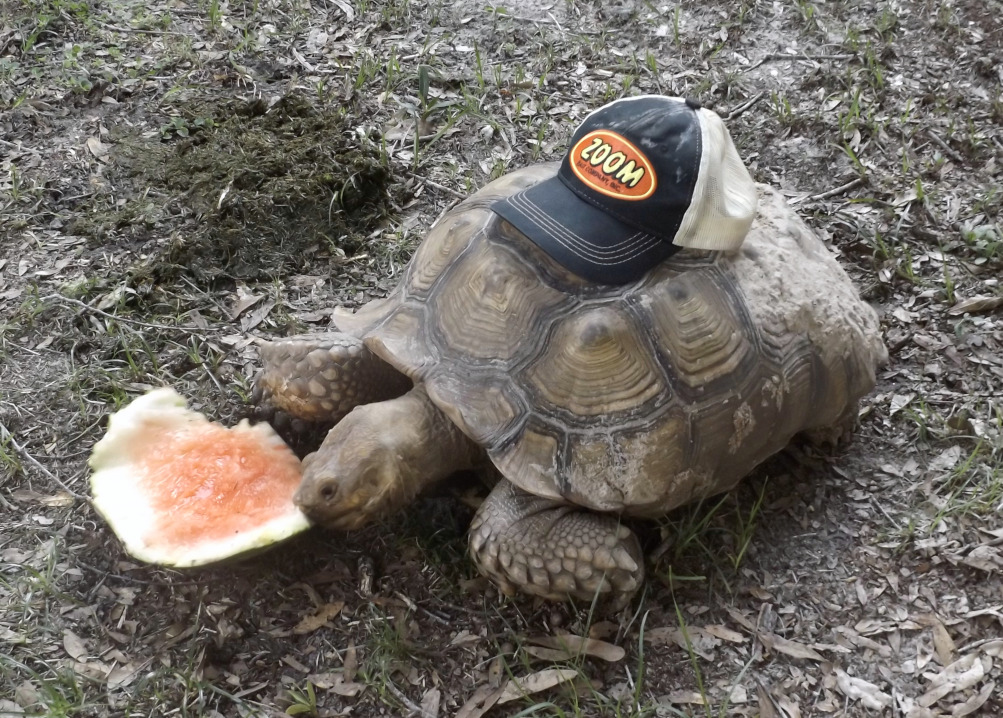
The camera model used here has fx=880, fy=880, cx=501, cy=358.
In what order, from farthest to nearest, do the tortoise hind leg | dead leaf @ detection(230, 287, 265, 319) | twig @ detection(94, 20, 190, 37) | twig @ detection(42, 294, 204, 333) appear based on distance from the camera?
twig @ detection(94, 20, 190, 37) < dead leaf @ detection(230, 287, 265, 319) < twig @ detection(42, 294, 204, 333) < the tortoise hind leg

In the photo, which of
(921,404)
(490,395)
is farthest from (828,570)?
(490,395)

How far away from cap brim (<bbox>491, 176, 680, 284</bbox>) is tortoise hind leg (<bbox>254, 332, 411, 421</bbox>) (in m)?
0.81

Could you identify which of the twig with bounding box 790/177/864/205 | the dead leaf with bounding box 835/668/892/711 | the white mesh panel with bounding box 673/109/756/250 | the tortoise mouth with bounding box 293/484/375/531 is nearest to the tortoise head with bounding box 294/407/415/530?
the tortoise mouth with bounding box 293/484/375/531

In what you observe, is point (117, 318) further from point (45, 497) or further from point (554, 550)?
point (554, 550)

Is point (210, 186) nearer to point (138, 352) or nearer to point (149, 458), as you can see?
point (138, 352)

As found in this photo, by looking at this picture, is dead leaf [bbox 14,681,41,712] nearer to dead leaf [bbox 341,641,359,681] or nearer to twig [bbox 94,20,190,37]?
dead leaf [bbox 341,641,359,681]

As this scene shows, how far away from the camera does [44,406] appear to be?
342cm

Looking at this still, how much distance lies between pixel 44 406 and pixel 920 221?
3818 mm

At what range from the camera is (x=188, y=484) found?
2938 mm

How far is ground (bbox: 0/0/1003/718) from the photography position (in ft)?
8.82

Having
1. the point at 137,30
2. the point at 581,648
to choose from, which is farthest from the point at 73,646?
the point at 137,30

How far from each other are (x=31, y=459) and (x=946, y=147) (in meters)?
4.33

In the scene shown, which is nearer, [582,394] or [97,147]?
[582,394]

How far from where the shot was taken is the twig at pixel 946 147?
170 inches
